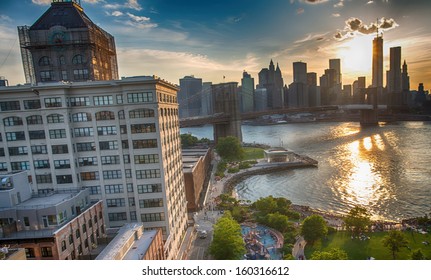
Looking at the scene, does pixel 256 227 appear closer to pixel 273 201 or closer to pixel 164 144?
pixel 273 201

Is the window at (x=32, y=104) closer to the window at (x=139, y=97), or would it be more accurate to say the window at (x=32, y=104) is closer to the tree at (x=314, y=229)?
the window at (x=139, y=97)

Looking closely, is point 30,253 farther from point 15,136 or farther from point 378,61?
point 378,61

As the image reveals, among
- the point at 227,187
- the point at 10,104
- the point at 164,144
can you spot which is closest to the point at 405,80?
the point at 164,144

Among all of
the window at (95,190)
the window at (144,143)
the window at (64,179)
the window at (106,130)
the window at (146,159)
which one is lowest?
the window at (95,190)

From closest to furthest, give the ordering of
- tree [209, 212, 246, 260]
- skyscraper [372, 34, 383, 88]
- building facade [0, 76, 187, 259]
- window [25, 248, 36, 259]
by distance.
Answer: window [25, 248, 36, 259]
skyscraper [372, 34, 383, 88]
tree [209, 212, 246, 260]
building facade [0, 76, 187, 259]

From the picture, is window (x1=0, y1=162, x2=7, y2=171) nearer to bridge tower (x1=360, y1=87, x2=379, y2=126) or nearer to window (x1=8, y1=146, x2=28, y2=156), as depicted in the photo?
window (x1=8, y1=146, x2=28, y2=156)

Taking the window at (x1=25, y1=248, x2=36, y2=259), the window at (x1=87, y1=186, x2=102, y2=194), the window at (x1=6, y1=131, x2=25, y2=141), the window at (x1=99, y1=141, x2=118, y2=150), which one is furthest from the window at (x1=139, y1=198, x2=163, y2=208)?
the window at (x1=6, y1=131, x2=25, y2=141)

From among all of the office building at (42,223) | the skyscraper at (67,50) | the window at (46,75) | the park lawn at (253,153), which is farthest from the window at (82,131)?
the park lawn at (253,153)
